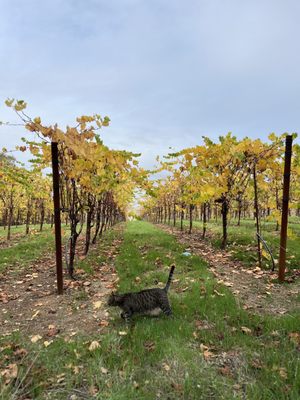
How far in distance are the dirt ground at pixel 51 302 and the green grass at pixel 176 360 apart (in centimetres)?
43

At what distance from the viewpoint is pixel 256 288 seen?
6945 mm

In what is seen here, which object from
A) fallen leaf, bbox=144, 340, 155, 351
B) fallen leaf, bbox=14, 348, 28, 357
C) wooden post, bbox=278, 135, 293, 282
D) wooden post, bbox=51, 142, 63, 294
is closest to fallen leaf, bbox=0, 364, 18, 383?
fallen leaf, bbox=14, 348, 28, 357

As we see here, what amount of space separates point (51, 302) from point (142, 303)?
2468 mm

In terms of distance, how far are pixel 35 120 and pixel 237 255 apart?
7921 mm

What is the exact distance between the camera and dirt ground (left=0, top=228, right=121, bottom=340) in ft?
17.1

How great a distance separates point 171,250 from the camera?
11539 millimetres

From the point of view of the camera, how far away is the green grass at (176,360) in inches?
133

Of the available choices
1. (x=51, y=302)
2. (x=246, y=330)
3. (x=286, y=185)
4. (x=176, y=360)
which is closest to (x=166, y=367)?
(x=176, y=360)

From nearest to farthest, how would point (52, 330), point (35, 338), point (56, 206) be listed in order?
point (35, 338) < point (52, 330) < point (56, 206)

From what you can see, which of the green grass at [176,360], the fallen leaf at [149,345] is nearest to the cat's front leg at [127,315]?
the green grass at [176,360]

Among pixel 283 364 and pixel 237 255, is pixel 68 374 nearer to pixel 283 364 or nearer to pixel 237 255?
pixel 283 364

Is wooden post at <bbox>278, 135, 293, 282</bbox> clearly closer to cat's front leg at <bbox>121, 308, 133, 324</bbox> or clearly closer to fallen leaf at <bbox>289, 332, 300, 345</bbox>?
fallen leaf at <bbox>289, 332, 300, 345</bbox>

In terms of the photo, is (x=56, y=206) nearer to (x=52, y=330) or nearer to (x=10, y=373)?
(x=52, y=330)

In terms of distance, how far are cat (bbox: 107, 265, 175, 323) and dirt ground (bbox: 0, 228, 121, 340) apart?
392 mm
